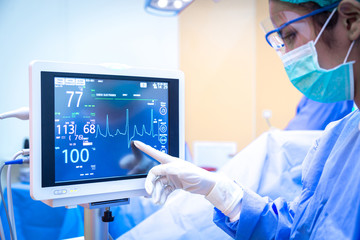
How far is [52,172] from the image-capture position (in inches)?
30.2

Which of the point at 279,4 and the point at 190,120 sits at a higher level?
the point at 279,4

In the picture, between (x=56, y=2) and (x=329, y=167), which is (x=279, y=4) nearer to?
(x=329, y=167)

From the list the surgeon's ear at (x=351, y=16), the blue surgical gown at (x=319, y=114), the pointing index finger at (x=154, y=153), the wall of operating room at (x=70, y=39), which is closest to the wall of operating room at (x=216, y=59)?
the wall of operating room at (x=70, y=39)

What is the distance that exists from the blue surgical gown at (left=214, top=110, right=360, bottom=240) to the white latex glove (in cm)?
4

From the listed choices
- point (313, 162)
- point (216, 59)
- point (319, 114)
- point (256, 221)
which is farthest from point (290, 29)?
point (216, 59)

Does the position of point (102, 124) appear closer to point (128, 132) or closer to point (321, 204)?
point (128, 132)

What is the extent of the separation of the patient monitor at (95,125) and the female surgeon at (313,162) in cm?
7

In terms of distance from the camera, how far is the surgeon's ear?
0.69m

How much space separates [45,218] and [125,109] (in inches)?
A: 39.4

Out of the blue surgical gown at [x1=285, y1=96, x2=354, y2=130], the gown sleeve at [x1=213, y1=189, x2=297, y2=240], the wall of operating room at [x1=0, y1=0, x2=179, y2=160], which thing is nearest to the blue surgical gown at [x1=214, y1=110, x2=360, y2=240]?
the gown sleeve at [x1=213, y1=189, x2=297, y2=240]

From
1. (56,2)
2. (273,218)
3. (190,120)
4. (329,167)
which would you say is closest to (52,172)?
(273,218)

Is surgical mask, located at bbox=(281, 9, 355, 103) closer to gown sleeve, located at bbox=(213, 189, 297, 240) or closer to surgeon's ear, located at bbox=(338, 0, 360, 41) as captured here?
surgeon's ear, located at bbox=(338, 0, 360, 41)

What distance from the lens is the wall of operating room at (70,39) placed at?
1949mm

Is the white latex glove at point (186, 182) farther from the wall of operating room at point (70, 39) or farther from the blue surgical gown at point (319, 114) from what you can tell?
the wall of operating room at point (70, 39)
